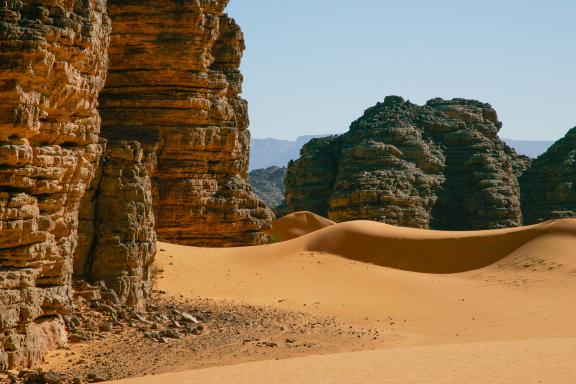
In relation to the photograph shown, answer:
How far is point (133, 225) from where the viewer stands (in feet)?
58.6

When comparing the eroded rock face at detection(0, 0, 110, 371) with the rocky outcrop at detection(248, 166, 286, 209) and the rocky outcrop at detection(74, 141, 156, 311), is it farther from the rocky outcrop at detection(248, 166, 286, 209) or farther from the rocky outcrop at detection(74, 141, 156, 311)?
the rocky outcrop at detection(248, 166, 286, 209)

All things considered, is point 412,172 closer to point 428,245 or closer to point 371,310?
point 428,245

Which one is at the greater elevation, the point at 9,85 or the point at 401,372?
the point at 9,85

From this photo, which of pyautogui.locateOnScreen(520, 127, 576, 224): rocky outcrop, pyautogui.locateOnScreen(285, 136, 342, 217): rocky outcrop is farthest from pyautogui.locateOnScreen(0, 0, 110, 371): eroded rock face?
pyautogui.locateOnScreen(520, 127, 576, 224): rocky outcrop

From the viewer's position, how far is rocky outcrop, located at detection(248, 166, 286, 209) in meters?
96.1

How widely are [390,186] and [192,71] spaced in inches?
733

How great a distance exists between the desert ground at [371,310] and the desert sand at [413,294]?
0.14 feet

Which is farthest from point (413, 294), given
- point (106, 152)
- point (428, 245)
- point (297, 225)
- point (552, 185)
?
point (552, 185)

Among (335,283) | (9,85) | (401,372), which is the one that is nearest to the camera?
(401,372)

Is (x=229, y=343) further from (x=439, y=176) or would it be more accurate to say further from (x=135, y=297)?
(x=439, y=176)

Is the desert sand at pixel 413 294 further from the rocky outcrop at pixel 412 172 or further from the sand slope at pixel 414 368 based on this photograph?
the rocky outcrop at pixel 412 172

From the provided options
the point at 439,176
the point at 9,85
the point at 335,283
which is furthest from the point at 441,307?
the point at 439,176

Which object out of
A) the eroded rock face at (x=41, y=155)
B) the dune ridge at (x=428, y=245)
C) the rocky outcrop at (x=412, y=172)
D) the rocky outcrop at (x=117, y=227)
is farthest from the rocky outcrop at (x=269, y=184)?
the eroded rock face at (x=41, y=155)

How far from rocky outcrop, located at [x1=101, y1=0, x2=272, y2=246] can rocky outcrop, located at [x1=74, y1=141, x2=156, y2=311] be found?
26.3 feet
